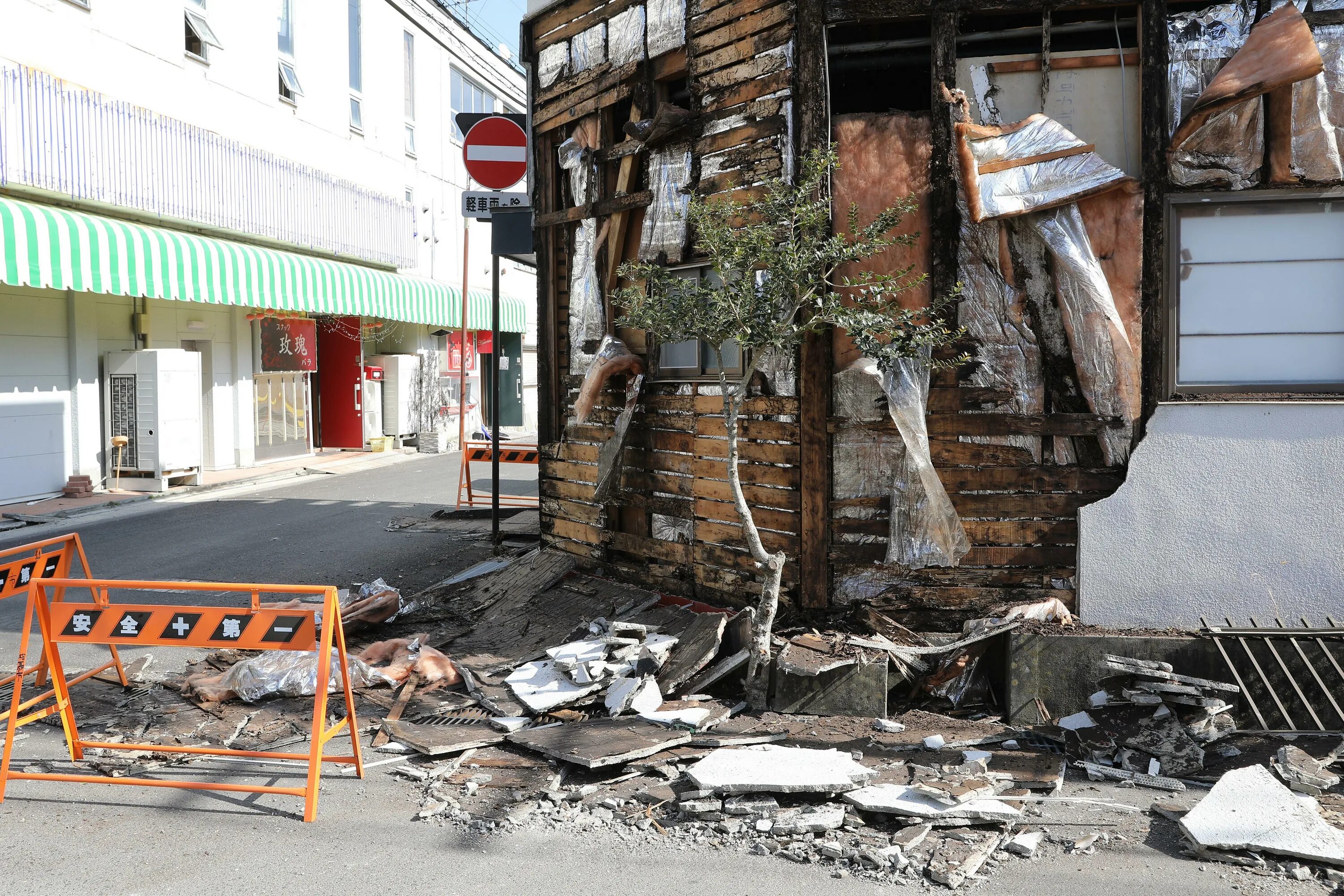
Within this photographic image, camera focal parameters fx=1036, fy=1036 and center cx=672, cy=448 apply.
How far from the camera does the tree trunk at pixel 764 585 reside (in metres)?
5.98

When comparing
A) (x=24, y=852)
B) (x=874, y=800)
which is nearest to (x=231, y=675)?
(x=24, y=852)

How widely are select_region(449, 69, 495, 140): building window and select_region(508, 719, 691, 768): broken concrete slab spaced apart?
2749cm

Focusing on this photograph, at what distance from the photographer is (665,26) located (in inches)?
306

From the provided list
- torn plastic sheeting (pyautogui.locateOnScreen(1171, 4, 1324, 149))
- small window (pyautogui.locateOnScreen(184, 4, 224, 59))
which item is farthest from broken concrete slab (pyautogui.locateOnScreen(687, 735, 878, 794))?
small window (pyautogui.locateOnScreen(184, 4, 224, 59))

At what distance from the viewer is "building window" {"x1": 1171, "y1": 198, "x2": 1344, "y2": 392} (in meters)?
6.25

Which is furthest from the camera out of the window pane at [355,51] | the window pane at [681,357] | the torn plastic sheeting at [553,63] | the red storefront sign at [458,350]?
the red storefront sign at [458,350]

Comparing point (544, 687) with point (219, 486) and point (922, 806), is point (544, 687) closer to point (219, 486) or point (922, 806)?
point (922, 806)

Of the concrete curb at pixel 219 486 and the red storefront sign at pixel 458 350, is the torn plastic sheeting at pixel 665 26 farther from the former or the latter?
the red storefront sign at pixel 458 350

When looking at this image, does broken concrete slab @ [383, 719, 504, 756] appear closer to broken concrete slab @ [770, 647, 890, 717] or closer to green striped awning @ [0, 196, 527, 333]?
broken concrete slab @ [770, 647, 890, 717]

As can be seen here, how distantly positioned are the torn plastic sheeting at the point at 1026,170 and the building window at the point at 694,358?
1.95 m

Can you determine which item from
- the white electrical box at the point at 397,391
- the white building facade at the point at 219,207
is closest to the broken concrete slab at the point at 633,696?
the white building facade at the point at 219,207

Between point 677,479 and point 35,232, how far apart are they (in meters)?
10.8

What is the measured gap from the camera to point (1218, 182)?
6.18 meters

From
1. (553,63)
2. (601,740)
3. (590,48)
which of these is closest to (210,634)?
(601,740)
